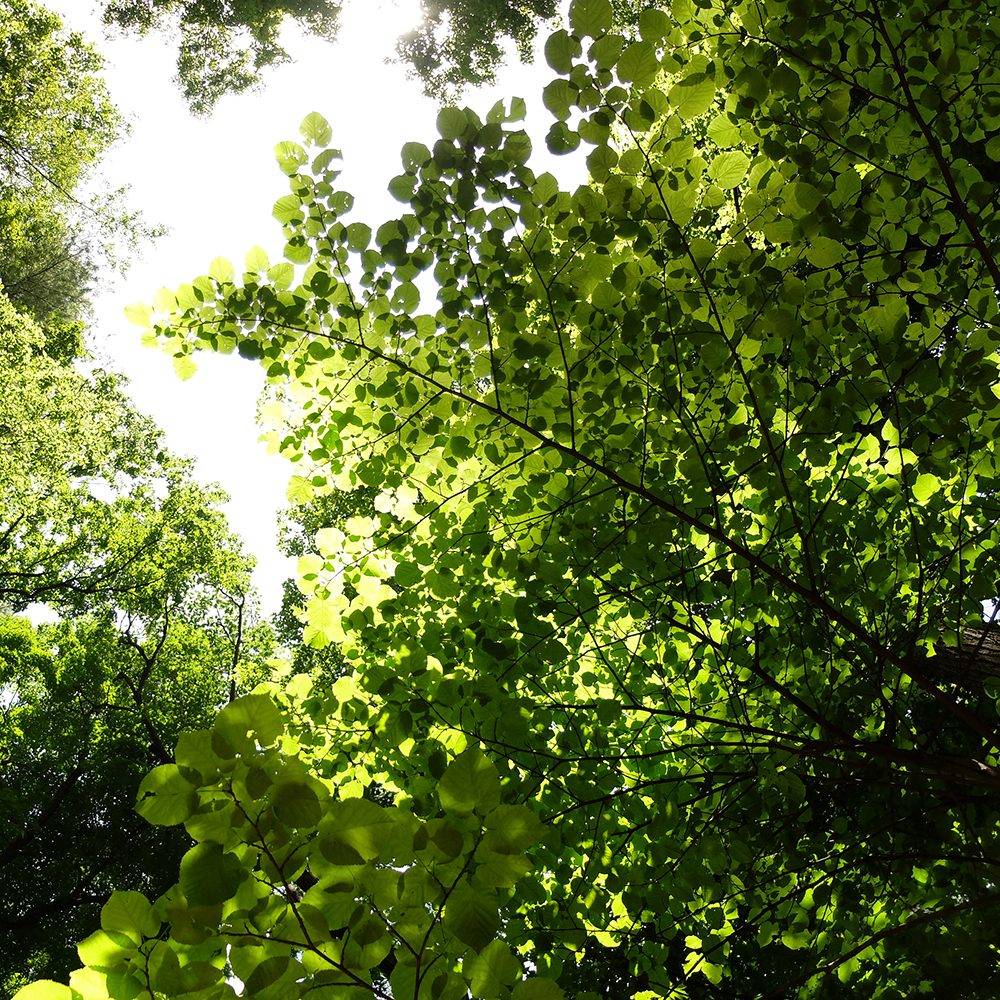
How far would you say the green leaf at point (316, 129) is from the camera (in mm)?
1938

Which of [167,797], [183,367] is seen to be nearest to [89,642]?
[183,367]

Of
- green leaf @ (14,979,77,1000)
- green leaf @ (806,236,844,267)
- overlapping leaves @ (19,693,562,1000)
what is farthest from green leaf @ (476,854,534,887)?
green leaf @ (806,236,844,267)

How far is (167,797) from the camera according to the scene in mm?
964

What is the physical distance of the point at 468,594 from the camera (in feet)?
7.04

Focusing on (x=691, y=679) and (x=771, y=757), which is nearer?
(x=771, y=757)

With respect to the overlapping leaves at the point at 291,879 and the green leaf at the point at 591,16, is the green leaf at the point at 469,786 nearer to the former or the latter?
the overlapping leaves at the point at 291,879

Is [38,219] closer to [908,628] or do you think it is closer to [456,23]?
[456,23]

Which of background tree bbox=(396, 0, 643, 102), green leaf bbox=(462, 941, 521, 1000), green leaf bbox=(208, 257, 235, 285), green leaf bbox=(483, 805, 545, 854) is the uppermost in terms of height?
background tree bbox=(396, 0, 643, 102)

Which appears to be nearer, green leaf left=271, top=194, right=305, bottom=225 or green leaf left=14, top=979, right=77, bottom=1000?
green leaf left=14, top=979, right=77, bottom=1000

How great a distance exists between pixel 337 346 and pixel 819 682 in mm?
2119

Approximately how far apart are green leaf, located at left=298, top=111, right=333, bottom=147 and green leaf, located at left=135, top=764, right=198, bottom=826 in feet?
5.69

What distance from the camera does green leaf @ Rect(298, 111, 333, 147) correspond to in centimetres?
194

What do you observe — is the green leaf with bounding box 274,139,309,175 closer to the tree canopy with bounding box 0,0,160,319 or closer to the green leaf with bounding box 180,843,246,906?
the green leaf with bounding box 180,843,246,906

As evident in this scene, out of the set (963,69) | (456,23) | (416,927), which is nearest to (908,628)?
(963,69)
